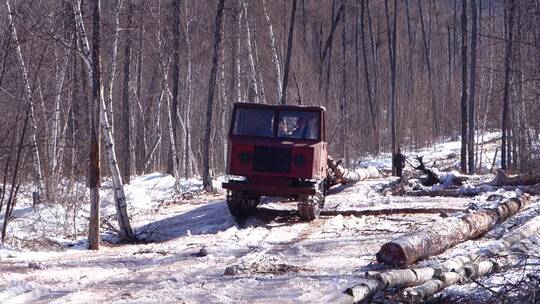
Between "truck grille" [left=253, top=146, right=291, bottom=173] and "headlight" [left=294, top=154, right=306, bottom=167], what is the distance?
0.16 metres

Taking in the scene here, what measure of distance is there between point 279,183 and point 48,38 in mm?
5260

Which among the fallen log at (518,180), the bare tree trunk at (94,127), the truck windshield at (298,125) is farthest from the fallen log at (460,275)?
the fallen log at (518,180)

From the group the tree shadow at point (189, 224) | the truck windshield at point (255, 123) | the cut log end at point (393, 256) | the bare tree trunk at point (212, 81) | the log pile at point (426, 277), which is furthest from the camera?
the bare tree trunk at point (212, 81)

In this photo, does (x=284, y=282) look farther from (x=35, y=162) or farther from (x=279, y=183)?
(x=35, y=162)

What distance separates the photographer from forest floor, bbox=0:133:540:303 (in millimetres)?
7875

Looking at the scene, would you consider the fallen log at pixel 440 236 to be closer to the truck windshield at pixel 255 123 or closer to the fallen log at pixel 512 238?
the fallen log at pixel 512 238

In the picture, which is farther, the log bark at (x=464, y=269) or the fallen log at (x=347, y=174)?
the fallen log at (x=347, y=174)

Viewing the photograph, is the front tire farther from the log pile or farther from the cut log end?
the log pile

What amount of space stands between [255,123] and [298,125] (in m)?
0.90

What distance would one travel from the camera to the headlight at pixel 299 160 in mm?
14781

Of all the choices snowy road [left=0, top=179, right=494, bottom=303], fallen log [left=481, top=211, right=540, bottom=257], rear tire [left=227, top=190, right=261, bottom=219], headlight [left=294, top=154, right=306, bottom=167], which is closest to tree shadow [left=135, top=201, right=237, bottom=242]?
snowy road [left=0, top=179, right=494, bottom=303]

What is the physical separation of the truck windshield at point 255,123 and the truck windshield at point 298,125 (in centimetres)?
21

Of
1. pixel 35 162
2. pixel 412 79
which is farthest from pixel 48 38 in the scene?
pixel 412 79

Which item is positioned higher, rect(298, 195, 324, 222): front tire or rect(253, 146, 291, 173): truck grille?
rect(253, 146, 291, 173): truck grille
